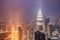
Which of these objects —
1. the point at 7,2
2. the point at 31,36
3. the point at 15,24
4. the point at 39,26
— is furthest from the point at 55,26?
the point at 7,2

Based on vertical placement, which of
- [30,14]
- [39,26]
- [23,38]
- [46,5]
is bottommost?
[23,38]

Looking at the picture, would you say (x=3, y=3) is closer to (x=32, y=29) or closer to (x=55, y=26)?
(x=32, y=29)

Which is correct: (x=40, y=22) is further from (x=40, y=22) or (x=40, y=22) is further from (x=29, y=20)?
(x=29, y=20)

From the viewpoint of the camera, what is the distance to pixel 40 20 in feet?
6.77

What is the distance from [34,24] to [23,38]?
0.24m

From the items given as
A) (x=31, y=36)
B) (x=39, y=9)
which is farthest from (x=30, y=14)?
(x=31, y=36)

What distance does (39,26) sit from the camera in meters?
2.06

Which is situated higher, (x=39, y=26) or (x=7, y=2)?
(x=7, y=2)

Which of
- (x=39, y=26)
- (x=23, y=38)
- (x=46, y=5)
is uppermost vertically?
(x=46, y=5)

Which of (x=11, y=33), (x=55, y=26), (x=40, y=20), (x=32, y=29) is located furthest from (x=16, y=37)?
(x=55, y=26)

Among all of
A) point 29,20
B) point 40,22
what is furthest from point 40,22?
point 29,20

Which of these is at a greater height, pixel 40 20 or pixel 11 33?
pixel 40 20

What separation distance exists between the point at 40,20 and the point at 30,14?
161 mm

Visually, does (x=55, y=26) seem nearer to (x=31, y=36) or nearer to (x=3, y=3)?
(x=31, y=36)
